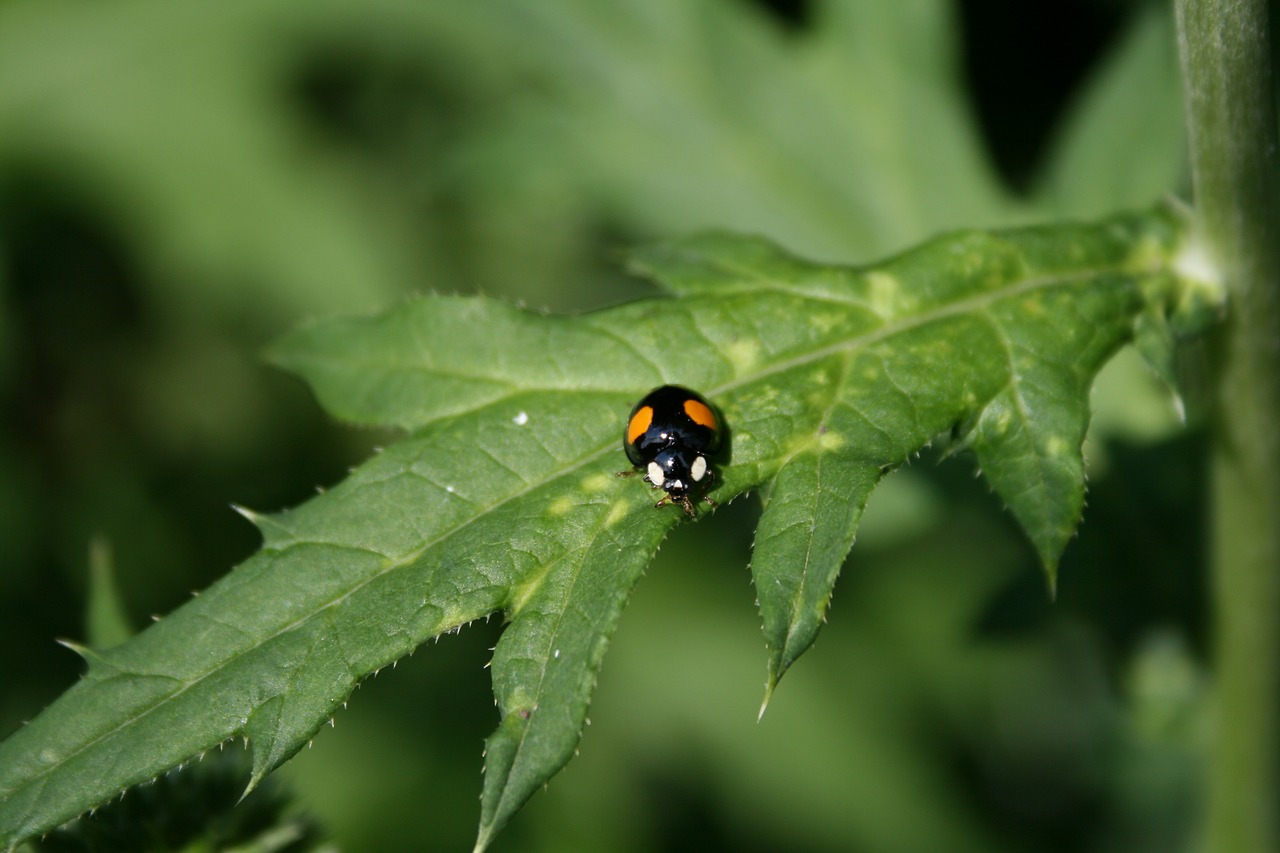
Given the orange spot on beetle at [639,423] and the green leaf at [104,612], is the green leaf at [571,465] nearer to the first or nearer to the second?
the orange spot on beetle at [639,423]

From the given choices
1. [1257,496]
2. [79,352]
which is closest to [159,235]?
[79,352]

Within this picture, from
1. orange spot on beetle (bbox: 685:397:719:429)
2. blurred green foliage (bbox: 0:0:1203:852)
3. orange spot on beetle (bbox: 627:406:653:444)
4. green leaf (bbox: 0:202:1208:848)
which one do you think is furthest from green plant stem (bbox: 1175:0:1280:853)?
orange spot on beetle (bbox: 627:406:653:444)

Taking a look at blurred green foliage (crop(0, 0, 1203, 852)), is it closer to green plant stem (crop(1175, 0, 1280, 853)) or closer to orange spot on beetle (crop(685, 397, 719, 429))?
green plant stem (crop(1175, 0, 1280, 853))

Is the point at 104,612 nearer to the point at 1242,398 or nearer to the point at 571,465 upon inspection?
the point at 571,465

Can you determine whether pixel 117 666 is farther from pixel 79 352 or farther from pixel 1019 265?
pixel 79 352

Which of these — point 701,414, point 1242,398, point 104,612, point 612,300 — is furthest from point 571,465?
point 612,300

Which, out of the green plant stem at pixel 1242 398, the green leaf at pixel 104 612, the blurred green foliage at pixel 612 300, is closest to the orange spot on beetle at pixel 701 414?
the green plant stem at pixel 1242 398
